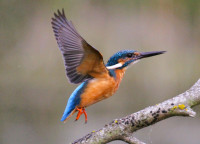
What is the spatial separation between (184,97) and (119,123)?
353mm

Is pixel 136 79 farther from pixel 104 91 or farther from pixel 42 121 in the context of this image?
pixel 104 91

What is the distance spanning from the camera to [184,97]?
7.57 ft

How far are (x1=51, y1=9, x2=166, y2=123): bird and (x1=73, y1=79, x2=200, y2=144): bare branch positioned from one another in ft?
1.52

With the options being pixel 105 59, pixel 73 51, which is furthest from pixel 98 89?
pixel 105 59

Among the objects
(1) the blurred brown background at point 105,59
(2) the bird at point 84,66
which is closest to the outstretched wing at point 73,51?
(2) the bird at point 84,66

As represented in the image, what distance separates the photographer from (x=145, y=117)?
7.50 ft

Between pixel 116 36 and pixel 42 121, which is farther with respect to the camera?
pixel 116 36

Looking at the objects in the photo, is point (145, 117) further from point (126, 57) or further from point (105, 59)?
point (105, 59)

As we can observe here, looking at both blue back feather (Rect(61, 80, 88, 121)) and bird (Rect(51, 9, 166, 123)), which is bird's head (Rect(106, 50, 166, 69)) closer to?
bird (Rect(51, 9, 166, 123))

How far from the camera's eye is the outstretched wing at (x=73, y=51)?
2.67 metres

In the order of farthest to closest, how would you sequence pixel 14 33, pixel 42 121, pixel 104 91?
pixel 14 33, pixel 42 121, pixel 104 91

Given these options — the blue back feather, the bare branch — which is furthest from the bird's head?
the bare branch

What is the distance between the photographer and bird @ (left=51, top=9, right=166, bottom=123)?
2.69 metres

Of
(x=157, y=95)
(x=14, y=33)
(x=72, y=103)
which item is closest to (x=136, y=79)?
(x=157, y=95)
